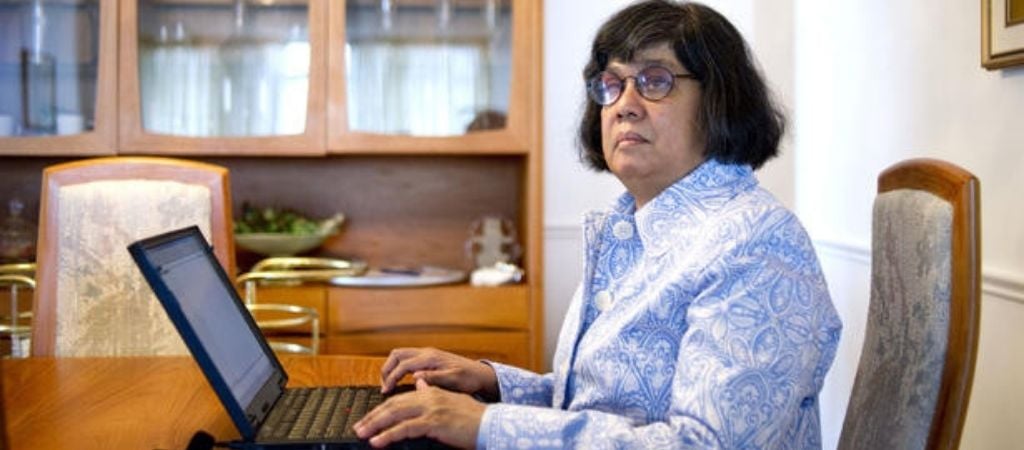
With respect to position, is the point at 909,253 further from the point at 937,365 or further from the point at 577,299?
the point at 577,299

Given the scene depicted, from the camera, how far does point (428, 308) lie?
284cm

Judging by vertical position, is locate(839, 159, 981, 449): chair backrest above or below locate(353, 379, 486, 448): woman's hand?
above

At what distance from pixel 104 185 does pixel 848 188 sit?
5.84 ft

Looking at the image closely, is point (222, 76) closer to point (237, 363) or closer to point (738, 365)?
point (237, 363)

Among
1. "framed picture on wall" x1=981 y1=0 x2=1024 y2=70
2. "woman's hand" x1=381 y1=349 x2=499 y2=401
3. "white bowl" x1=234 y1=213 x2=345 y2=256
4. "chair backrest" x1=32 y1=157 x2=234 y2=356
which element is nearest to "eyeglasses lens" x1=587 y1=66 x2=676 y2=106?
"woman's hand" x1=381 y1=349 x2=499 y2=401

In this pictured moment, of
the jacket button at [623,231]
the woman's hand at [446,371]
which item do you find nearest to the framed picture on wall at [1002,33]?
the jacket button at [623,231]

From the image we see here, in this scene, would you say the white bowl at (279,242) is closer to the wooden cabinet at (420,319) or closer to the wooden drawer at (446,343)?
the wooden cabinet at (420,319)

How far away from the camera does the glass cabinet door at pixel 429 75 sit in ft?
9.48

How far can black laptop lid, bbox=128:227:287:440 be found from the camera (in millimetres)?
1053

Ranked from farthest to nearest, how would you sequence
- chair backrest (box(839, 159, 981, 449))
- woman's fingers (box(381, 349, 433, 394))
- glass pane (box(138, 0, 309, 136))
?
1. glass pane (box(138, 0, 309, 136))
2. woman's fingers (box(381, 349, 433, 394))
3. chair backrest (box(839, 159, 981, 449))

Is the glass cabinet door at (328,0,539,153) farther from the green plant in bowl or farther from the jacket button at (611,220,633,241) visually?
the jacket button at (611,220,633,241)

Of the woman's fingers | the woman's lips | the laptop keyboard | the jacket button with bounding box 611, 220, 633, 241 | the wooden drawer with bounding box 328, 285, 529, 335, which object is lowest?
the wooden drawer with bounding box 328, 285, 529, 335

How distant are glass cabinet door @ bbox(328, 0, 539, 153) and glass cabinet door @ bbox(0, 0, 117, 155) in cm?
64

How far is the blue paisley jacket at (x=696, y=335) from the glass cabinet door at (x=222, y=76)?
1.80m
